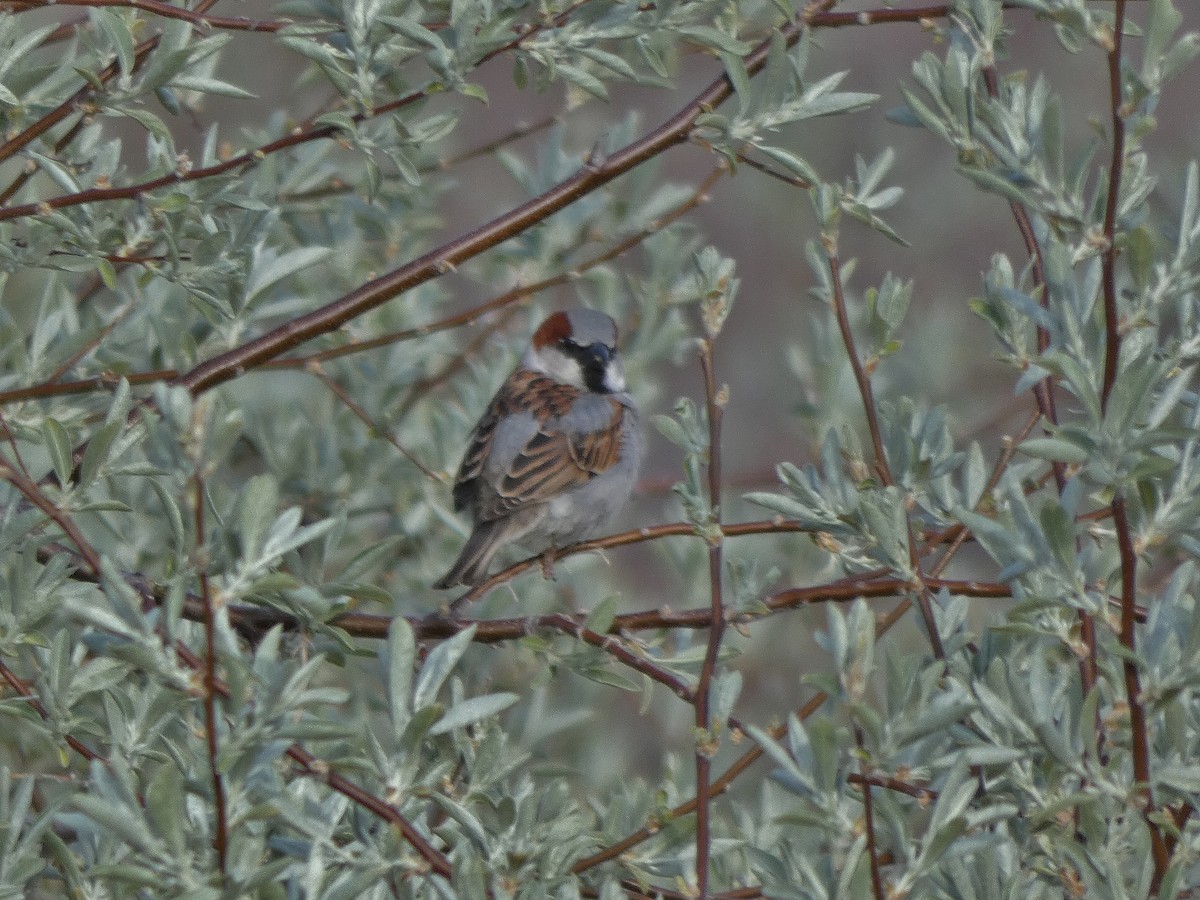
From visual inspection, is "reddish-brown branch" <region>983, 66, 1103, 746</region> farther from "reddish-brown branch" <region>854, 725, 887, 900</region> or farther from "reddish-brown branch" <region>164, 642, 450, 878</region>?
"reddish-brown branch" <region>164, 642, 450, 878</region>

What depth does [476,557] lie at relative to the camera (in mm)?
3395

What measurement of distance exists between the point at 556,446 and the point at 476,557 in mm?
612

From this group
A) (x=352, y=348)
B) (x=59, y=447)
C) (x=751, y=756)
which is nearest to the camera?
(x=59, y=447)

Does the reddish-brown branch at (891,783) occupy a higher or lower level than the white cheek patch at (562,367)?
higher

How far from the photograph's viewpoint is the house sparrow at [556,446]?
372cm

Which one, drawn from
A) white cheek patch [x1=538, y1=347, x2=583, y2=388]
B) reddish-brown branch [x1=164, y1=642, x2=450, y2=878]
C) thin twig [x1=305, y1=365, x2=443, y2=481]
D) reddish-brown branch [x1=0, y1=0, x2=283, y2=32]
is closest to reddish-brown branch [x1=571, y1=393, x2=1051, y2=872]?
reddish-brown branch [x1=164, y1=642, x2=450, y2=878]

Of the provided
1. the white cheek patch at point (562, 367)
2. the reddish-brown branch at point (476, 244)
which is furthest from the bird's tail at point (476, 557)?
the reddish-brown branch at point (476, 244)

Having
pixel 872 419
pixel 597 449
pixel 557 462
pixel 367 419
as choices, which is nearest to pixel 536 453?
pixel 557 462

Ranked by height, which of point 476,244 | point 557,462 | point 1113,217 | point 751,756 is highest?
point 1113,217

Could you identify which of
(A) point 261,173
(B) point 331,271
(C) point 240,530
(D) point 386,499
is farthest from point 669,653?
(C) point 240,530

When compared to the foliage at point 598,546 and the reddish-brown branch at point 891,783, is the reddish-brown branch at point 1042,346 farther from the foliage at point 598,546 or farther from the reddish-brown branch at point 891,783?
the reddish-brown branch at point 891,783

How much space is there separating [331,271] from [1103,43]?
2.46 metres

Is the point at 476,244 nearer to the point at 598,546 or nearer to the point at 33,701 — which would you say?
the point at 598,546

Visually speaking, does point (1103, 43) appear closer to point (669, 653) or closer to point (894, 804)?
point (894, 804)
